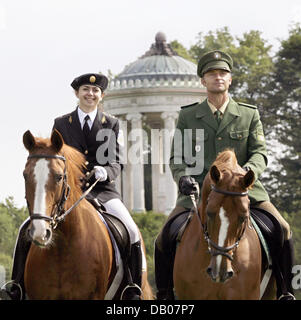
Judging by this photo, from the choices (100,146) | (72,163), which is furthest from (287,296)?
(100,146)

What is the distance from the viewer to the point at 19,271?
14961 millimetres

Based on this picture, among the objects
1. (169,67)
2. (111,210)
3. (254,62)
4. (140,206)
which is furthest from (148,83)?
(111,210)

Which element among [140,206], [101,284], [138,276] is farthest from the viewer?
[140,206]

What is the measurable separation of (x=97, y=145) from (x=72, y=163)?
1841 millimetres

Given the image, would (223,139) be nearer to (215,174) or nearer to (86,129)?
(86,129)

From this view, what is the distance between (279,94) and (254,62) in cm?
481

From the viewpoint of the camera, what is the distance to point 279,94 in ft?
211

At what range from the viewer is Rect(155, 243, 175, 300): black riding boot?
15.4 meters

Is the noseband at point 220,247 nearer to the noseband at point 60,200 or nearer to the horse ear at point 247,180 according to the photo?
the horse ear at point 247,180

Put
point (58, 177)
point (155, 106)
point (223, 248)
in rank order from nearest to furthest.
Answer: point (223, 248) < point (58, 177) < point (155, 106)

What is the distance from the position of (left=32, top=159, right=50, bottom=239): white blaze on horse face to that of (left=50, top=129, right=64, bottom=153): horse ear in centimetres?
31

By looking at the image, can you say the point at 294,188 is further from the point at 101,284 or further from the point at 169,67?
the point at 101,284

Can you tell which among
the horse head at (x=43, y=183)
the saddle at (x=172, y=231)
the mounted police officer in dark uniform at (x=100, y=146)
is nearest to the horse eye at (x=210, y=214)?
the saddle at (x=172, y=231)

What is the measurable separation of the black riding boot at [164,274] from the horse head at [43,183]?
1.82 metres
